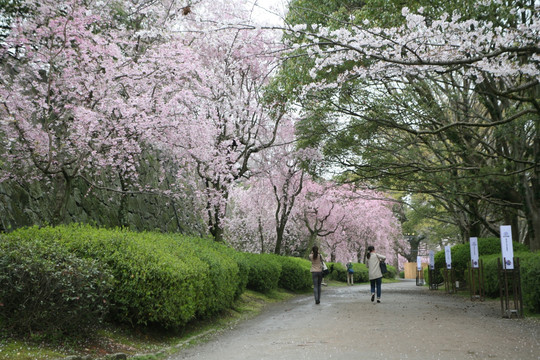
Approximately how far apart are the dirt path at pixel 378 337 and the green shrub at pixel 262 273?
13.4 ft

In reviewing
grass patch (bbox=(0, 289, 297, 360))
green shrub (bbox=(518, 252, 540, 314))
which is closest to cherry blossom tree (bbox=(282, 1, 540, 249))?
green shrub (bbox=(518, 252, 540, 314))

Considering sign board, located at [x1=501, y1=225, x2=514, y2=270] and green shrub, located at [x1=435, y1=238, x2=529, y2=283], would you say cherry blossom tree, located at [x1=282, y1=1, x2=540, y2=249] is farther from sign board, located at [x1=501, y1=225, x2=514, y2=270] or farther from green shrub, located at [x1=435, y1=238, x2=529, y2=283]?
sign board, located at [x1=501, y1=225, x2=514, y2=270]

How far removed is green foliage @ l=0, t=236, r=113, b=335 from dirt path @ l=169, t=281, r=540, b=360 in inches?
53.5

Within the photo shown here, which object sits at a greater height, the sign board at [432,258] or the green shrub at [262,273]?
the sign board at [432,258]

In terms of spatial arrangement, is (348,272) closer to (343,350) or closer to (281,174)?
(281,174)

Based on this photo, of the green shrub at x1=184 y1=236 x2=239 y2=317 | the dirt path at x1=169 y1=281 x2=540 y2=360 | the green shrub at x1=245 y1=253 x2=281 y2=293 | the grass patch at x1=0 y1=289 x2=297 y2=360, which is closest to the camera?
the grass patch at x1=0 y1=289 x2=297 y2=360

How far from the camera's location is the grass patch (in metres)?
5.09

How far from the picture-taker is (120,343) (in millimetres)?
6309

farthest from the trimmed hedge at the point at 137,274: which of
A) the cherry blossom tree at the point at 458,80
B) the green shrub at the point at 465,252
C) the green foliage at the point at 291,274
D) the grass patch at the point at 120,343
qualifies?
the green shrub at the point at 465,252

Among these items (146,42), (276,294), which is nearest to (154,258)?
(146,42)

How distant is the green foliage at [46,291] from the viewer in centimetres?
530

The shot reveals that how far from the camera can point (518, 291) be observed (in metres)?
9.62

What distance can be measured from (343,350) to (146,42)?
1074cm

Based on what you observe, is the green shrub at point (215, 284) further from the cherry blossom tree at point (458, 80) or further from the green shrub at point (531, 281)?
the green shrub at point (531, 281)
